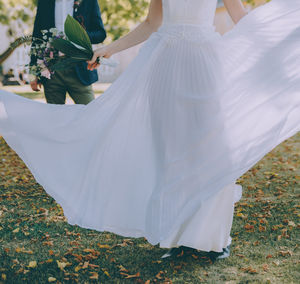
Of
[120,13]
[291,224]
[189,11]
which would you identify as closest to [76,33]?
[189,11]

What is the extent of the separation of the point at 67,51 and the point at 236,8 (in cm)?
147

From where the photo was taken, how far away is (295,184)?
629cm

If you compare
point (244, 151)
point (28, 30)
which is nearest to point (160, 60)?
point (244, 151)

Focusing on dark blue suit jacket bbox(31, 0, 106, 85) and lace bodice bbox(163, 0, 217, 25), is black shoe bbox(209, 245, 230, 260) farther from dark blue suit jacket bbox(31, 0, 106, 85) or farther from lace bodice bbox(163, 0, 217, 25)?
dark blue suit jacket bbox(31, 0, 106, 85)

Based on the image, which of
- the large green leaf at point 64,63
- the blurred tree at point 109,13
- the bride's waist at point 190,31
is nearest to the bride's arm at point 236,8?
the bride's waist at point 190,31

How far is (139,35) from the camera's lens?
404cm

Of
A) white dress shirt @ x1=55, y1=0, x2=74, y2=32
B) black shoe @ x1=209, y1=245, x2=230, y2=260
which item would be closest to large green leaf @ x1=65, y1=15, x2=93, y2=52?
white dress shirt @ x1=55, y1=0, x2=74, y2=32

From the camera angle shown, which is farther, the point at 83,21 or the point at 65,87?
the point at 65,87

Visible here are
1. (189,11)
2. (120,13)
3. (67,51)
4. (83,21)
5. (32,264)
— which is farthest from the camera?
(120,13)

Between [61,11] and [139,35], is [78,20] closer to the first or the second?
[61,11]

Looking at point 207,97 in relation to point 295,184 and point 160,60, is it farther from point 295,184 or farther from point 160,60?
point 295,184

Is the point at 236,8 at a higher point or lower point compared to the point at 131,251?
higher

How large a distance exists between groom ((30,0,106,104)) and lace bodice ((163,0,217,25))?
1.58 m

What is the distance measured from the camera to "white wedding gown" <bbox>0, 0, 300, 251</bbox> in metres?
3.51
